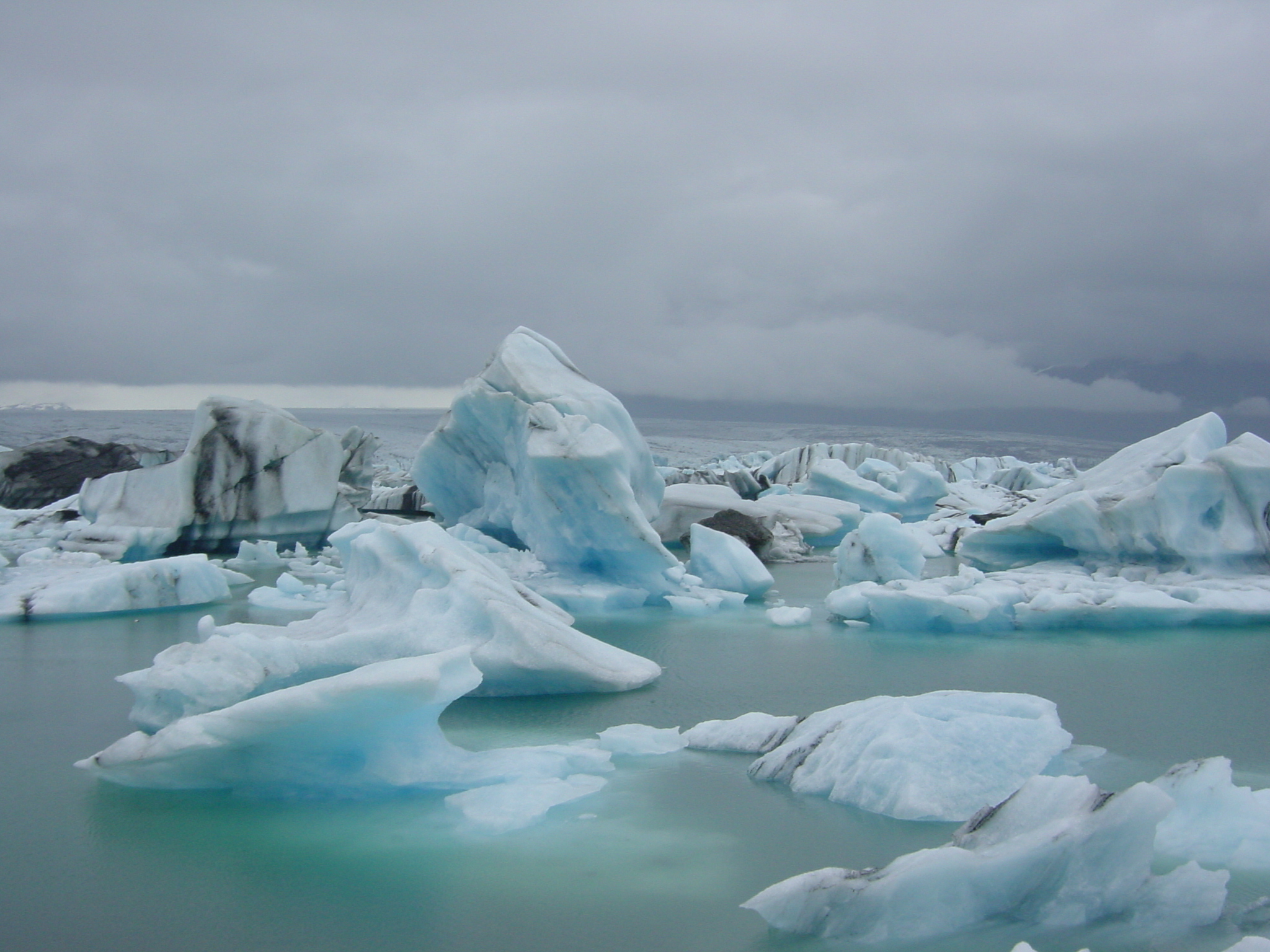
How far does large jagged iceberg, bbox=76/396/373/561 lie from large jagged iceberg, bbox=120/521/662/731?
5974 millimetres

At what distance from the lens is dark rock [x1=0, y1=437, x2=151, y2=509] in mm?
16562

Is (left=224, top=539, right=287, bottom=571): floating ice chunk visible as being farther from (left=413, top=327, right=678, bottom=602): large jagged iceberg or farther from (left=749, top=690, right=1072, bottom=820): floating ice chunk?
(left=749, top=690, right=1072, bottom=820): floating ice chunk

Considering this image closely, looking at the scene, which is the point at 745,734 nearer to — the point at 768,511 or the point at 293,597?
the point at 293,597

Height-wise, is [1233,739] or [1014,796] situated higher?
[1014,796]

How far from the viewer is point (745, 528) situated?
14.5 metres

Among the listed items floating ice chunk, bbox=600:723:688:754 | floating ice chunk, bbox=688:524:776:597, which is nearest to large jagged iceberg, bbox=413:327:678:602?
floating ice chunk, bbox=688:524:776:597

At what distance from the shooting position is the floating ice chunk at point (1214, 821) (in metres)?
3.10

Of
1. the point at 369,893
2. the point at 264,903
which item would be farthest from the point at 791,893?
the point at 264,903

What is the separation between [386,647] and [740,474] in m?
15.5

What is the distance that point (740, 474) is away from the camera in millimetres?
20109

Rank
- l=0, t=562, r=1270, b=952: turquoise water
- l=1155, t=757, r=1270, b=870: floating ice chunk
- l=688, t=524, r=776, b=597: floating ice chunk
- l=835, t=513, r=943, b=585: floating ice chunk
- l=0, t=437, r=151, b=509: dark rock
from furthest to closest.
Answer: l=0, t=437, r=151, b=509: dark rock
l=688, t=524, r=776, b=597: floating ice chunk
l=835, t=513, r=943, b=585: floating ice chunk
l=1155, t=757, r=1270, b=870: floating ice chunk
l=0, t=562, r=1270, b=952: turquoise water

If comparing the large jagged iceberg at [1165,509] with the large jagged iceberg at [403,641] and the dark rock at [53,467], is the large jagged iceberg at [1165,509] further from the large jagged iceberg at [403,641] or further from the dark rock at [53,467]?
the dark rock at [53,467]

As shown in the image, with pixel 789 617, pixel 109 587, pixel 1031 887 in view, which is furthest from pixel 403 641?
pixel 109 587

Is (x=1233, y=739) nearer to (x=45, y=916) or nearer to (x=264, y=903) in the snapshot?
(x=264, y=903)
